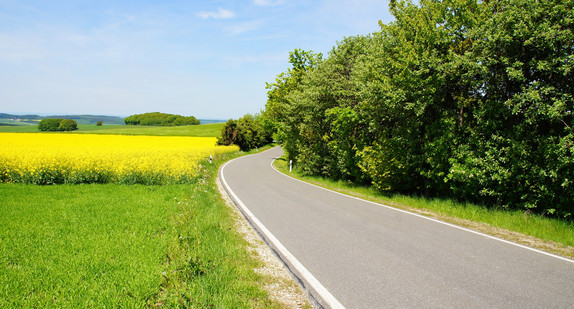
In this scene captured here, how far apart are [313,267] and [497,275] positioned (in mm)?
2745

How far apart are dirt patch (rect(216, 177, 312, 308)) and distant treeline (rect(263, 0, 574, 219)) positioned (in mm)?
6657

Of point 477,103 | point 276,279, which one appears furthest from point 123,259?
point 477,103

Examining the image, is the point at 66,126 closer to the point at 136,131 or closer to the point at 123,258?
the point at 136,131

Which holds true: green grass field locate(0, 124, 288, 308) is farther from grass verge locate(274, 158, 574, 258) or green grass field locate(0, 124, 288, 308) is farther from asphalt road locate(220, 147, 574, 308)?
grass verge locate(274, 158, 574, 258)

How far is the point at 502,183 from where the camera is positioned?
8445mm

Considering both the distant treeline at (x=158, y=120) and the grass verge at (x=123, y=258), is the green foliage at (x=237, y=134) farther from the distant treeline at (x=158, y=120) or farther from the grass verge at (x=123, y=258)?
the distant treeline at (x=158, y=120)

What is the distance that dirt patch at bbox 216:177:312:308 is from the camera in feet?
13.1

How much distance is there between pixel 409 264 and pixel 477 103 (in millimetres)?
7235

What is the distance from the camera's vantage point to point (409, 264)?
16.0 feet

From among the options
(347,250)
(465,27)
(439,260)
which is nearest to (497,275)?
(439,260)

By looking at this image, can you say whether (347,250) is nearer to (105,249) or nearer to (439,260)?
(439,260)

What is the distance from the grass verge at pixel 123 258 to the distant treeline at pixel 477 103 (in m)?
7.24

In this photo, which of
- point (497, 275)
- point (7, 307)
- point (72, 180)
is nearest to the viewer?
point (7, 307)

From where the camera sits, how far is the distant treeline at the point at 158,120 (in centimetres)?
13025
